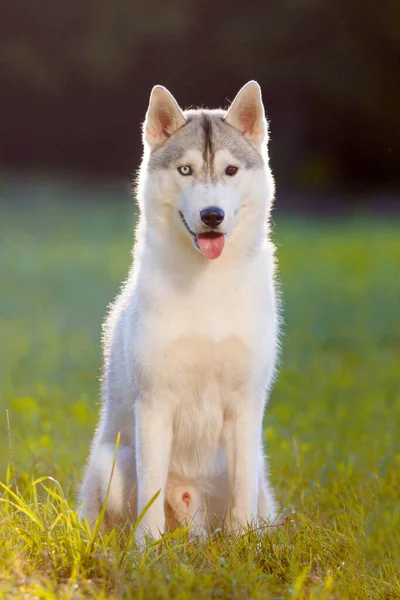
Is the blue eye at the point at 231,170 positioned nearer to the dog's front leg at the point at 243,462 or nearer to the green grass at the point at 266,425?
the dog's front leg at the point at 243,462

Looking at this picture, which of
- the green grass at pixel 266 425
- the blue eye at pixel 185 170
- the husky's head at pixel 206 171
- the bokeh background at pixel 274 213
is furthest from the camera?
the bokeh background at pixel 274 213

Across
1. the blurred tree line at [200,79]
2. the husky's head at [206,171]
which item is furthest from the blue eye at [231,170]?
the blurred tree line at [200,79]

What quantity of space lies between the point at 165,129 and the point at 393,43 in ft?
60.5

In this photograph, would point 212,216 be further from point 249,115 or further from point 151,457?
point 151,457

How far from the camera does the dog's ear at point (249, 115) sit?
4.55m

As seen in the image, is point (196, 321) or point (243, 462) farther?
point (243, 462)

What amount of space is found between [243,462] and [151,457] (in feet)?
1.43

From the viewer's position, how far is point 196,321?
4398 mm

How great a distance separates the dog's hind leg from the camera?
15.4 ft

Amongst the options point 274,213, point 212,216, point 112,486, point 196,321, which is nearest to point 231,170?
point 212,216

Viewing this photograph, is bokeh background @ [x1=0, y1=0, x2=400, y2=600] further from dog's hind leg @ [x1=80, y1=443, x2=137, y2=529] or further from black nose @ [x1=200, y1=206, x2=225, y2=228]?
black nose @ [x1=200, y1=206, x2=225, y2=228]

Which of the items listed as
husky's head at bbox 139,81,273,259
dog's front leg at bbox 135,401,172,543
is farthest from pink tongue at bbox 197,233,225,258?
dog's front leg at bbox 135,401,172,543

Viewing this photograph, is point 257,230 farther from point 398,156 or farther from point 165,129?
point 398,156

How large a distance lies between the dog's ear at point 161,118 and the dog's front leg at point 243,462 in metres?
1.35
